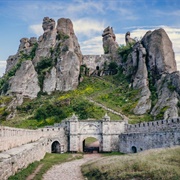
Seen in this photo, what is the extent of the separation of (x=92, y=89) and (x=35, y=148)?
1572 inches

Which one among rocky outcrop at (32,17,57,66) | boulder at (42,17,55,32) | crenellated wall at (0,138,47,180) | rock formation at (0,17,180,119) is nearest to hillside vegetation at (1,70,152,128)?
rock formation at (0,17,180,119)

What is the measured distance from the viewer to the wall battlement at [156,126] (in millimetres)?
33875

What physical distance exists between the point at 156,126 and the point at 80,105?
21.8 metres

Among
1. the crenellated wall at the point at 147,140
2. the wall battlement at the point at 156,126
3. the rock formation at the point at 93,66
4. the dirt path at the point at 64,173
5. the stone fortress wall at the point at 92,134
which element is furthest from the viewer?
the rock formation at the point at 93,66

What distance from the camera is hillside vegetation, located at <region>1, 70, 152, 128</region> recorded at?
55.2 meters

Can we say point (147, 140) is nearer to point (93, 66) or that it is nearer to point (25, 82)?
point (25, 82)

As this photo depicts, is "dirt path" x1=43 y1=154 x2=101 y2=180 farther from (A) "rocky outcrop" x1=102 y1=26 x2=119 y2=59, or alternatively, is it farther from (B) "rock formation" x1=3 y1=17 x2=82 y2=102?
(A) "rocky outcrop" x1=102 y1=26 x2=119 y2=59

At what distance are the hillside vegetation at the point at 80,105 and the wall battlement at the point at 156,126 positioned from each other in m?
6.28

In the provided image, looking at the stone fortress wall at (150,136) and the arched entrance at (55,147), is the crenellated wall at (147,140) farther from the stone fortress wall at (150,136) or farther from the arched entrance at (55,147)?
the arched entrance at (55,147)

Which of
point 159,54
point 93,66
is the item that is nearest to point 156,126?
point 159,54

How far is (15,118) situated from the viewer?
201 feet

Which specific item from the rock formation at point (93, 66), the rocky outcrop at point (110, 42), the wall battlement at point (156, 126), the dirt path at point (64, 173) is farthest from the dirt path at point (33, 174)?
the rocky outcrop at point (110, 42)

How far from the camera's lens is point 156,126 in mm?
A: 37562

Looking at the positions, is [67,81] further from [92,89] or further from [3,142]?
[3,142]
